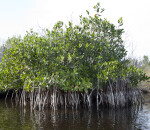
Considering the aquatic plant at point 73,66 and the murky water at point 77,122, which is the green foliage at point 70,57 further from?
the murky water at point 77,122

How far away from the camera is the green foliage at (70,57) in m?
11.8

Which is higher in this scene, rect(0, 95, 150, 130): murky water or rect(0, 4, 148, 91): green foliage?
rect(0, 4, 148, 91): green foliage

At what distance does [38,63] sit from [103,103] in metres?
5.31

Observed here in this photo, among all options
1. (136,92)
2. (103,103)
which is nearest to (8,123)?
(103,103)

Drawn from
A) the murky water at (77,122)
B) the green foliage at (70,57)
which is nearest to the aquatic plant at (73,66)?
the green foliage at (70,57)

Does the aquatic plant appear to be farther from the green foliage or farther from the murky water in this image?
the murky water

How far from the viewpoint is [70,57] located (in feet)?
36.9

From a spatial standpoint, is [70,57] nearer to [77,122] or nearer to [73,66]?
[73,66]

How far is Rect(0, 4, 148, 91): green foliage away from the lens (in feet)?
38.8

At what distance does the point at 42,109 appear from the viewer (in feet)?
41.8

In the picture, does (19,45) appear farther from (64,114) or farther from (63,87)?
(64,114)

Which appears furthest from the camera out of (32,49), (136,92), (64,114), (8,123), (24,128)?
(136,92)

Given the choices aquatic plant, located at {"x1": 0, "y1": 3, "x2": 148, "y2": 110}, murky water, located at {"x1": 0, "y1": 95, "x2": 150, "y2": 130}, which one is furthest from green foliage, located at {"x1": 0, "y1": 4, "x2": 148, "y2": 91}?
murky water, located at {"x1": 0, "y1": 95, "x2": 150, "y2": 130}

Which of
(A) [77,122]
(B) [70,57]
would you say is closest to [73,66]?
(B) [70,57]
